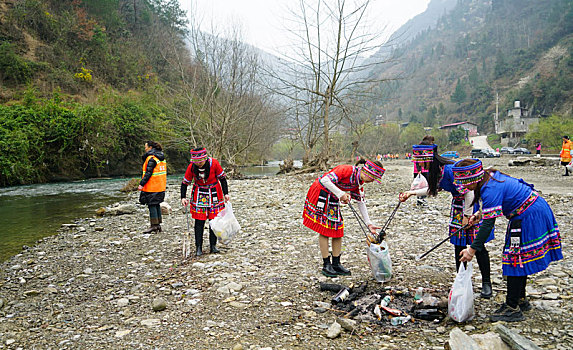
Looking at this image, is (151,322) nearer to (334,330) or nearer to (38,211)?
Answer: (334,330)

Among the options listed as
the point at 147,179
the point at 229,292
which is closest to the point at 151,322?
the point at 229,292

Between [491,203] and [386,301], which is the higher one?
[491,203]

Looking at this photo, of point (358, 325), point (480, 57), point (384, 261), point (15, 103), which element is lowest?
point (358, 325)

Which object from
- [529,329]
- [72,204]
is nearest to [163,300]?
[529,329]

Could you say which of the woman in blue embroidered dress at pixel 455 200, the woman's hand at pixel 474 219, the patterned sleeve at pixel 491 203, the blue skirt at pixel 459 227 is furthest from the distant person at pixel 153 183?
the patterned sleeve at pixel 491 203

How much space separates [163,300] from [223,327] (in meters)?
1.04

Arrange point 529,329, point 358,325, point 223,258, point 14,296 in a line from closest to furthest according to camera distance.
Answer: point 529,329
point 358,325
point 14,296
point 223,258

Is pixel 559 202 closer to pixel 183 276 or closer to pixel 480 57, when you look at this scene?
pixel 183 276

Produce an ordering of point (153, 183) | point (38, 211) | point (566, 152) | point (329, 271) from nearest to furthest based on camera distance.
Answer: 1. point (329, 271)
2. point (153, 183)
3. point (38, 211)
4. point (566, 152)

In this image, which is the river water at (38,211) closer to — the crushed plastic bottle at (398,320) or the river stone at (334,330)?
the river stone at (334,330)

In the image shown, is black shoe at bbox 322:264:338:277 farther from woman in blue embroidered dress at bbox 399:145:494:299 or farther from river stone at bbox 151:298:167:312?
river stone at bbox 151:298:167:312

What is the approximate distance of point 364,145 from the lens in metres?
59.3

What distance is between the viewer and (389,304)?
3.79 m

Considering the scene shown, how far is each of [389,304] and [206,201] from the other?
10.8ft
